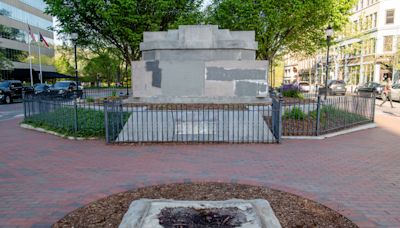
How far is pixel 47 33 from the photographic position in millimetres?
69750

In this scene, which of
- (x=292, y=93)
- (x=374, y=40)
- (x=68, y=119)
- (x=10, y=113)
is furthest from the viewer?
(x=374, y=40)

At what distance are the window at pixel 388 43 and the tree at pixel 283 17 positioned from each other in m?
23.9

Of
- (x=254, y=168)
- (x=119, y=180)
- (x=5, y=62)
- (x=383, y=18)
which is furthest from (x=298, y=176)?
(x=383, y=18)

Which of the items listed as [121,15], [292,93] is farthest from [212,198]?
[121,15]

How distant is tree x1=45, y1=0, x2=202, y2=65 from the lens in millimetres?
20344

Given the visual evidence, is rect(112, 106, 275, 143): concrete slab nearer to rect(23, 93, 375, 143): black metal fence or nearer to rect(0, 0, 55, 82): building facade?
rect(23, 93, 375, 143): black metal fence

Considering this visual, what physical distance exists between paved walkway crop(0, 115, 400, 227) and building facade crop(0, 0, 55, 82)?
48.2 metres

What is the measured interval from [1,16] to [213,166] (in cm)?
5929

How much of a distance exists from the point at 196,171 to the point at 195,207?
8.22 ft

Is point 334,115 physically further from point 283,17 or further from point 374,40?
point 374,40

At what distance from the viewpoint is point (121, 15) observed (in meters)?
20.6

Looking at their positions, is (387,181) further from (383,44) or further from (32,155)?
(383,44)

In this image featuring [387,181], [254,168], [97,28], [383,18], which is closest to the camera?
[387,181]

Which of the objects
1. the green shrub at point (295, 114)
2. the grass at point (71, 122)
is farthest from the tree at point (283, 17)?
the grass at point (71, 122)
